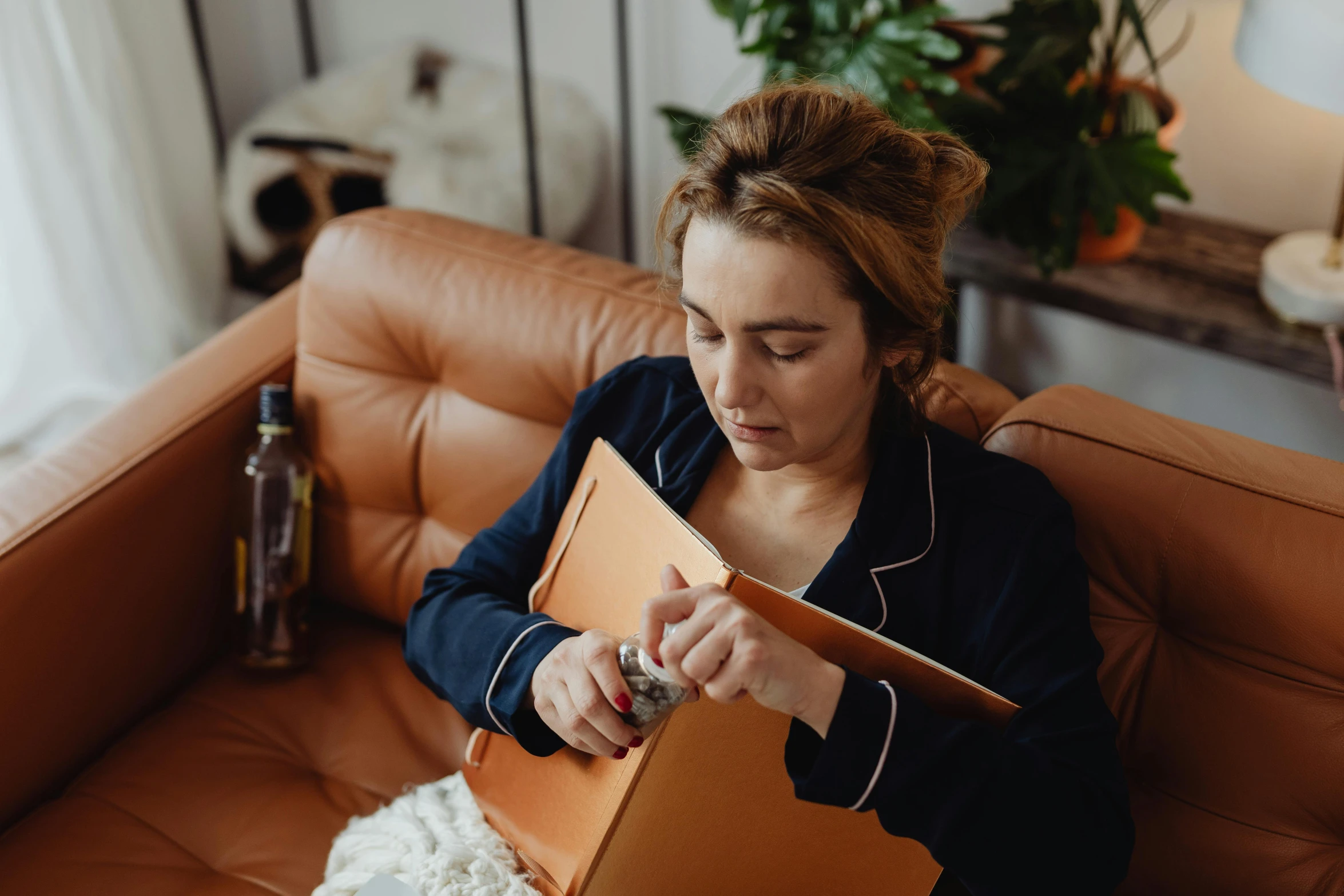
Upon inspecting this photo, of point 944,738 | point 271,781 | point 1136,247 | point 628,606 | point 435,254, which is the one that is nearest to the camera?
point 944,738

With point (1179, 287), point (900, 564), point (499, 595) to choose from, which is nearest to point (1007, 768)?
point (900, 564)

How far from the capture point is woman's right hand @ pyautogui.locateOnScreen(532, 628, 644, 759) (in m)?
0.87

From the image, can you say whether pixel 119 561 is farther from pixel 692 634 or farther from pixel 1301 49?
pixel 1301 49

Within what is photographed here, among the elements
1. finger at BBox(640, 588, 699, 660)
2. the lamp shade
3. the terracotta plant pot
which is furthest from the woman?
the terracotta plant pot

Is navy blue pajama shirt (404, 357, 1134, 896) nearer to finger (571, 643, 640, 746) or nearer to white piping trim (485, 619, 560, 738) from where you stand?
white piping trim (485, 619, 560, 738)

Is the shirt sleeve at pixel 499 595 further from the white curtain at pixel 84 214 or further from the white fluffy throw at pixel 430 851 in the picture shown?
the white curtain at pixel 84 214

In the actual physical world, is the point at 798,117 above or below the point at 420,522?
above

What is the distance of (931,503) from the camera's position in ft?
3.24

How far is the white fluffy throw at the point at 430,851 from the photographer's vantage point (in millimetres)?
1002

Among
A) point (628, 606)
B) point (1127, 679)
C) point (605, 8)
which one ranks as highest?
point (605, 8)

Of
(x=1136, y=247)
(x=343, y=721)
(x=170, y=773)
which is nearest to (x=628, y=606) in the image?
(x=343, y=721)

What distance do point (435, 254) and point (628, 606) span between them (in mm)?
677

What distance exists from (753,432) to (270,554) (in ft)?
2.61

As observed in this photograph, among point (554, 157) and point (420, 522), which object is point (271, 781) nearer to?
point (420, 522)
